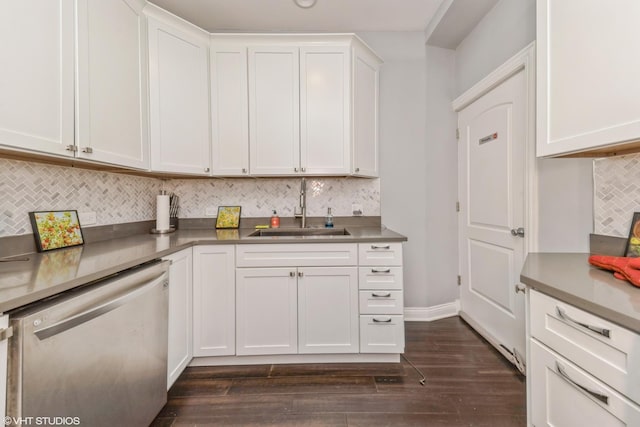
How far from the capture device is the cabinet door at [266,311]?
197 cm

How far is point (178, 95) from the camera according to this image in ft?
6.90

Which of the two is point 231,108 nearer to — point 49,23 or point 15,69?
point 49,23

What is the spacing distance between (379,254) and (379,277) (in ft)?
0.54

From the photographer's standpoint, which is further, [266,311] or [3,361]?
[266,311]

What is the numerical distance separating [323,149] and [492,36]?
1.61 metres

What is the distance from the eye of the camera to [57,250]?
1.55m

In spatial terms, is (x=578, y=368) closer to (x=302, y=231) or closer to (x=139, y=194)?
(x=302, y=231)

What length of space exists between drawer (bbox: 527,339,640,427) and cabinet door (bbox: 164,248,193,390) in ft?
5.97

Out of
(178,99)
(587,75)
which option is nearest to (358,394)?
(587,75)

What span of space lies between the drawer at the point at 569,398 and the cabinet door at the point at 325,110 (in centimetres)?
170

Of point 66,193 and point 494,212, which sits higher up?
point 66,193

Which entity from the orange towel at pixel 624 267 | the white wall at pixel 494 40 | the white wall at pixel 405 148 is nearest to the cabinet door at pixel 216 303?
the white wall at pixel 405 148

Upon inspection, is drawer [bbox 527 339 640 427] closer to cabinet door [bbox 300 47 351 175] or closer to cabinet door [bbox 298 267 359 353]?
cabinet door [bbox 298 267 359 353]

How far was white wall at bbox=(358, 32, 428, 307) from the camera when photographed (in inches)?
107
